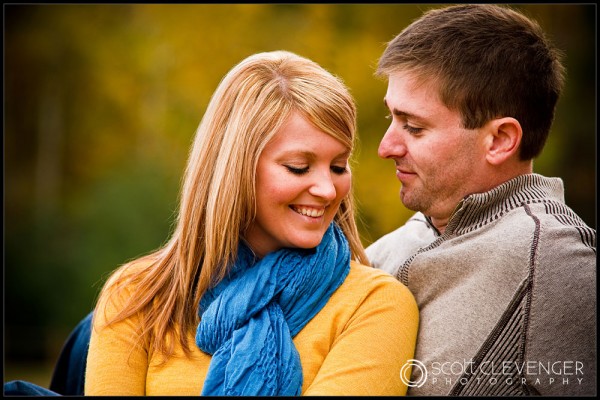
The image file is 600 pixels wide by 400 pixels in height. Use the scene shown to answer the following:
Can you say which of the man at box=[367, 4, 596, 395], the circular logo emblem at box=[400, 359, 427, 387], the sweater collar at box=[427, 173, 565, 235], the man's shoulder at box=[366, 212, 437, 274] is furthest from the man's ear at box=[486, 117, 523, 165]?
the circular logo emblem at box=[400, 359, 427, 387]

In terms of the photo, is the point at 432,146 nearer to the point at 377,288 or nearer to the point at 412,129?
the point at 412,129

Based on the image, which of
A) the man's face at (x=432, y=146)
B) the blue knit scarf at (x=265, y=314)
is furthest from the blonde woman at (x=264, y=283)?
the man's face at (x=432, y=146)

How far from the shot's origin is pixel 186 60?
1203 centimetres

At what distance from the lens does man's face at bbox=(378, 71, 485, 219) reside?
2945 mm

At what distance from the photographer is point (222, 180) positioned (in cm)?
267

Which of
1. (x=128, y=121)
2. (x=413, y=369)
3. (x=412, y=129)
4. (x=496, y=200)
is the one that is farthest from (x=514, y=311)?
(x=128, y=121)

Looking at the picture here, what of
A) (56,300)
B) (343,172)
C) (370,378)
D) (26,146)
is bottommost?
(56,300)

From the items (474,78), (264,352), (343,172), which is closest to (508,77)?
(474,78)

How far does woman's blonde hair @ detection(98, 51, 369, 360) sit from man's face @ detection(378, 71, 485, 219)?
0.34 meters

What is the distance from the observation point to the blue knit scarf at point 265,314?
242 cm

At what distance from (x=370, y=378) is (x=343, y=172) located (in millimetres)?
731

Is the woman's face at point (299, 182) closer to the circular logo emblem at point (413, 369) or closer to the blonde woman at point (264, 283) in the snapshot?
the blonde woman at point (264, 283)

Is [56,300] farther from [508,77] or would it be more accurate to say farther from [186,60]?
[508,77]

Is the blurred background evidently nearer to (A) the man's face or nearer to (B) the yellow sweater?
(A) the man's face
